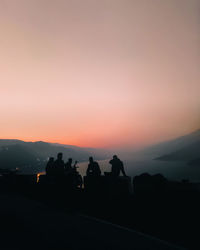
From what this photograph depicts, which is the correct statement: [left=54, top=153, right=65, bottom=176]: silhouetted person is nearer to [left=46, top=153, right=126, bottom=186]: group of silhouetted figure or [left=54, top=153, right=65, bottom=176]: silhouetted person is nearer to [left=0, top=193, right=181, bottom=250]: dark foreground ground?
[left=46, top=153, right=126, bottom=186]: group of silhouetted figure

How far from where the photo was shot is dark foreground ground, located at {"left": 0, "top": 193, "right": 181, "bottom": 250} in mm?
4409

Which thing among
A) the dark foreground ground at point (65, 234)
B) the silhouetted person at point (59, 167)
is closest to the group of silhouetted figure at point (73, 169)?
the silhouetted person at point (59, 167)

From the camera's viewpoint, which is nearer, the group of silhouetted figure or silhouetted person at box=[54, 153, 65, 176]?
the group of silhouetted figure

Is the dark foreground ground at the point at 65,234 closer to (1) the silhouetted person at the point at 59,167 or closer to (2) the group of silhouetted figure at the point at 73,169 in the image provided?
(2) the group of silhouetted figure at the point at 73,169

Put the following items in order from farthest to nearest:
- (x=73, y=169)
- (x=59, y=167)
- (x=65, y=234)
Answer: (x=73, y=169), (x=59, y=167), (x=65, y=234)

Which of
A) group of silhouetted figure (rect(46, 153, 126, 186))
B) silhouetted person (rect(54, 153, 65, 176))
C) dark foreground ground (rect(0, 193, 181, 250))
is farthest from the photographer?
silhouetted person (rect(54, 153, 65, 176))

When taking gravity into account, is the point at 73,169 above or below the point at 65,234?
above

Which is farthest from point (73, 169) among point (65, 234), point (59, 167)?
point (65, 234)

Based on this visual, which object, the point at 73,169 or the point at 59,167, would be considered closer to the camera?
the point at 59,167

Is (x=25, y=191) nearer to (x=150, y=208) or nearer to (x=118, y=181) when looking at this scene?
(x=118, y=181)

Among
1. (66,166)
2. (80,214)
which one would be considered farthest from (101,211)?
(66,166)

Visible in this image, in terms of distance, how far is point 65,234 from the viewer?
16.9ft

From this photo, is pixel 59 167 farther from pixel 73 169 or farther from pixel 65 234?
pixel 65 234

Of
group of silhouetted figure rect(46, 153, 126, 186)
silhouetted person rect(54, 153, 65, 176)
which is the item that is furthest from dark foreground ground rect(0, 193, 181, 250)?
silhouetted person rect(54, 153, 65, 176)
